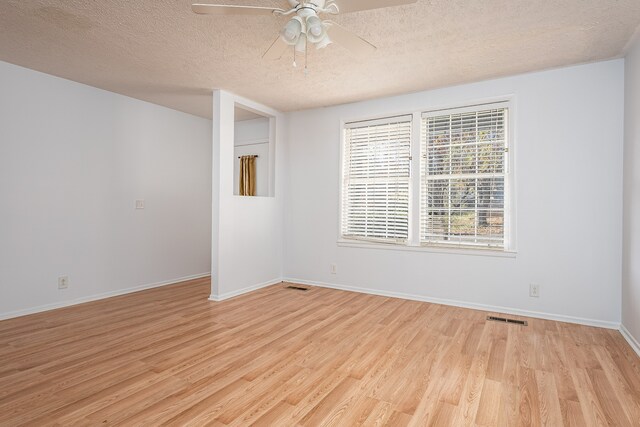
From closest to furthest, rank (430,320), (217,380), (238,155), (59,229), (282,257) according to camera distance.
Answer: (217,380) < (430,320) < (59,229) < (282,257) < (238,155)

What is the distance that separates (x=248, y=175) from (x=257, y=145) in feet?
1.70

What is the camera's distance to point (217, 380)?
2273mm

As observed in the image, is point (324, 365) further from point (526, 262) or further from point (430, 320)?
point (526, 262)

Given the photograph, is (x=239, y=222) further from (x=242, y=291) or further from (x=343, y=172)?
(x=343, y=172)

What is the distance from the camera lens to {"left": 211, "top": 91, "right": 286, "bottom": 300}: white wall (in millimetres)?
4277

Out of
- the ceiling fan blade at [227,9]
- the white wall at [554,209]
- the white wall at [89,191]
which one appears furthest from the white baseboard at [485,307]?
the ceiling fan blade at [227,9]

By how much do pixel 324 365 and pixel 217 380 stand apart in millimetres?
754

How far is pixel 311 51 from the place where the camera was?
316cm

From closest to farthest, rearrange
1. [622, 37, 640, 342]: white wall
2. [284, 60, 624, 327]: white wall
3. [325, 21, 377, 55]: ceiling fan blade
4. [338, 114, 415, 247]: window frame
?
1. [325, 21, 377, 55]: ceiling fan blade
2. [622, 37, 640, 342]: white wall
3. [284, 60, 624, 327]: white wall
4. [338, 114, 415, 247]: window frame

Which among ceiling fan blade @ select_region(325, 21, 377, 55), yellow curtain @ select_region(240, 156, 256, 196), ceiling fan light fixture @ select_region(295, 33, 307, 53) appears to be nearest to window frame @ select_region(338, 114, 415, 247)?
yellow curtain @ select_region(240, 156, 256, 196)

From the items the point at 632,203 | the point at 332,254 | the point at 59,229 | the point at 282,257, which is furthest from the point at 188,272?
the point at 632,203

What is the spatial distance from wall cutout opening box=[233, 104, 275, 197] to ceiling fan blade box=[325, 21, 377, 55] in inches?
123

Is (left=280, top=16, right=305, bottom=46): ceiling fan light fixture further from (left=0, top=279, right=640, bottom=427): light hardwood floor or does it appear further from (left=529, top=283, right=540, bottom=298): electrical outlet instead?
(left=529, top=283, right=540, bottom=298): electrical outlet

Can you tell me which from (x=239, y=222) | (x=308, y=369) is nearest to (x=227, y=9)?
(x=308, y=369)
